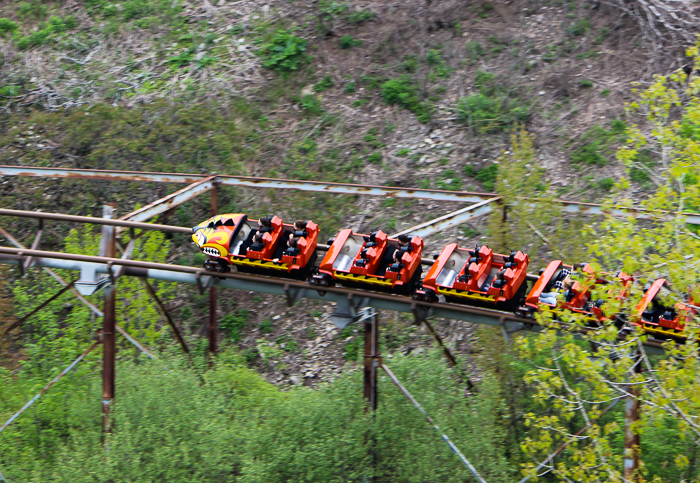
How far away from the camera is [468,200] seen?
13.8 metres

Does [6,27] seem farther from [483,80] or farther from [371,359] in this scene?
[371,359]

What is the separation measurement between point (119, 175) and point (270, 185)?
3096 mm

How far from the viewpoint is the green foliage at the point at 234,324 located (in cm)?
1900

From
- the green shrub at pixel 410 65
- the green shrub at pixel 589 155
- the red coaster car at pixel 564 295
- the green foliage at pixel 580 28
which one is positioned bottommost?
the green shrub at pixel 589 155

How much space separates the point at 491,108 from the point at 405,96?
2.41m

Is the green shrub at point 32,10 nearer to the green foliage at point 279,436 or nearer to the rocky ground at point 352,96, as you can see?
the rocky ground at point 352,96

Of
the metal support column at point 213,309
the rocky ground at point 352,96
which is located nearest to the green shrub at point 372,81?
the rocky ground at point 352,96

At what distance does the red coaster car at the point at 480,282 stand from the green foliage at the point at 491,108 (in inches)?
343

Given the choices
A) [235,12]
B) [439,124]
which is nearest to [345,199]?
[439,124]

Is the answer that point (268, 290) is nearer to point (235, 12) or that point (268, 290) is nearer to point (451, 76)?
point (451, 76)

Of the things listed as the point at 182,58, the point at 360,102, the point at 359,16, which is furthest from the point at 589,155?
the point at 182,58

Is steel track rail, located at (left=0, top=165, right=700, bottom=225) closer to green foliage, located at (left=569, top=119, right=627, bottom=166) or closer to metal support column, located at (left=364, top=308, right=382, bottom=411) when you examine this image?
metal support column, located at (left=364, top=308, right=382, bottom=411)

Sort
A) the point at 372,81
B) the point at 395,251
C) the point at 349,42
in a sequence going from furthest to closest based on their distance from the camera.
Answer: the point at 349,42 → the point at 372,81 → the point at 395,251

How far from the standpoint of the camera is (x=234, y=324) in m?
19.1
